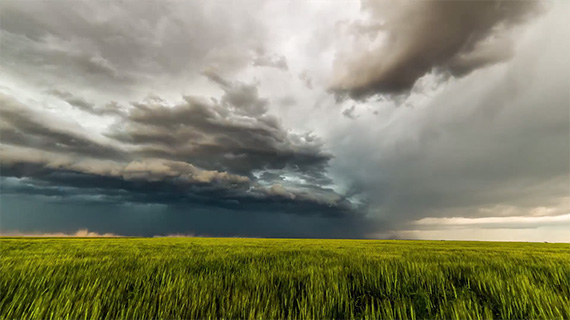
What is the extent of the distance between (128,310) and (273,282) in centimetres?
249

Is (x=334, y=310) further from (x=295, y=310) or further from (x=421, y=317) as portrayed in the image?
(x=421, y=317)

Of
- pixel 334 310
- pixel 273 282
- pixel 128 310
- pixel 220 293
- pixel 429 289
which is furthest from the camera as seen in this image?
pixel 273 282

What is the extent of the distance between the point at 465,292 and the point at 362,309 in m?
1.98

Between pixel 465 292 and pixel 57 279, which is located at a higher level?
pixel 465 292

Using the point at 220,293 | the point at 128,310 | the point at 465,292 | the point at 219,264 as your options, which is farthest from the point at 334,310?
the point at 219,264

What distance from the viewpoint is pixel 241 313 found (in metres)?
3.79

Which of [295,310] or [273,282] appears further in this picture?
[273,282]

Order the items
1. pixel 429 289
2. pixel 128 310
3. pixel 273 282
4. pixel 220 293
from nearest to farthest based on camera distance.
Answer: pixel 128 310, pixel 220 293, pixel 429 289, pixel 273 282

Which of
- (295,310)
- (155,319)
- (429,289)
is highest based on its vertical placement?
(429,289)

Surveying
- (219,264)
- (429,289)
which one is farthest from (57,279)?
(429,289)

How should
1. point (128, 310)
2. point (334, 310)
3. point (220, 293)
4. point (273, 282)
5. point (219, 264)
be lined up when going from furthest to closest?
point (219, 264), point (273, 282), point (220, 293), point (334, 310), point (128, 310)

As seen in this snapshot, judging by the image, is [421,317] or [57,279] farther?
[57,279]

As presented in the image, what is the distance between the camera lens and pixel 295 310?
3943 millimetres

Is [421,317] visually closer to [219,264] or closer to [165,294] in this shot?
[165,294]
